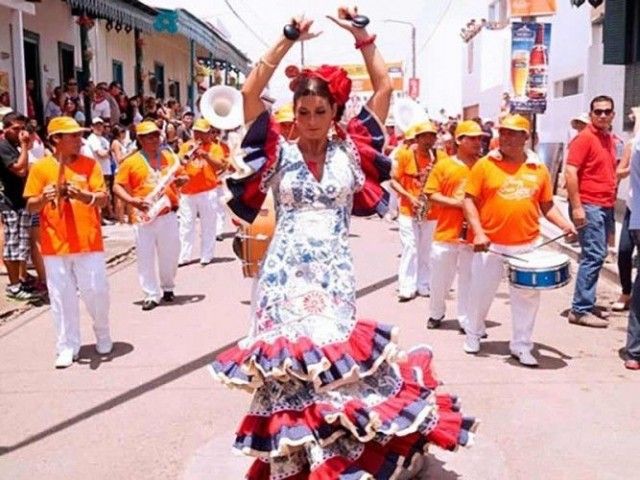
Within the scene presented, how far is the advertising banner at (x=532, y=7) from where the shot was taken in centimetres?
1163

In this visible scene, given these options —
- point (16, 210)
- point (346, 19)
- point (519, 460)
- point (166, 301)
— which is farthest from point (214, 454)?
point (16, 210)

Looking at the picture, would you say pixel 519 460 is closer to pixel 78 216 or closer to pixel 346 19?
pixel 346 19

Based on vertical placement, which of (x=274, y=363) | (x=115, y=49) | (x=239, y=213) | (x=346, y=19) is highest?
(x=115, y=49)

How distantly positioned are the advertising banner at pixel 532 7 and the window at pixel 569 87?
28.6ft

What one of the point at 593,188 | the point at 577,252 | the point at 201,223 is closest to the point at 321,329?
the point at 593,188

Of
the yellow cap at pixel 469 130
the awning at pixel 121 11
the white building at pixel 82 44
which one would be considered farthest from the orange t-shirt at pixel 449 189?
the awning at pixel 121 11

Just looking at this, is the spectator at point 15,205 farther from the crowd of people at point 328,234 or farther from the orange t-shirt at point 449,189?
the orange t-shirt at point 449,189

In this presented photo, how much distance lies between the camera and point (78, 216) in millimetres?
6328

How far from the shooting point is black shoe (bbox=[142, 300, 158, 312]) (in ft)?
28.5

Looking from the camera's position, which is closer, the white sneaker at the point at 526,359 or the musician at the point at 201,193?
the white sneaker at the point at 526,359

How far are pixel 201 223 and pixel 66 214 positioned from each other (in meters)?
5.31

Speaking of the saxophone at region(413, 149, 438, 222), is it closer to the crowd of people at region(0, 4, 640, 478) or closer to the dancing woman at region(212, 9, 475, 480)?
the crowd of people at region(0, 4, 640, 478)

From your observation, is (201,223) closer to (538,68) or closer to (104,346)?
(104,346)

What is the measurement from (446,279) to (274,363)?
4.18 m
